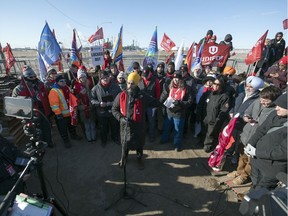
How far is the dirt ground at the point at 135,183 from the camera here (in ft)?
11.3

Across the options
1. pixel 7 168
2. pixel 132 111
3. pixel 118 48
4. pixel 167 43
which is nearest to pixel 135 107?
pixel 132 111

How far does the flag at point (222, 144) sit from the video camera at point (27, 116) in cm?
369

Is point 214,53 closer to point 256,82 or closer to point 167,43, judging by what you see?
point 256,82

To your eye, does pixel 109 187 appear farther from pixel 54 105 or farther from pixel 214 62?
pixel 214 62

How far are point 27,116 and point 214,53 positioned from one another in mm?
6359

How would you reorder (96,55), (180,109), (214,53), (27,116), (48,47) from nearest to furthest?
(27,116), (180,109), (48,47), (214,53), (96,55)

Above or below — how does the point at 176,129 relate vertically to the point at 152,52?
below

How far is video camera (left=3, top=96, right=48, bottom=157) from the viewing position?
1.90 meters

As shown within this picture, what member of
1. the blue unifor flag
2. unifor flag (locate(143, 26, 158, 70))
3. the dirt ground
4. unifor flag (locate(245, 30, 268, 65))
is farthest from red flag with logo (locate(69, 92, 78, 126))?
unifor flag (locate(245, 30, 268, 65))

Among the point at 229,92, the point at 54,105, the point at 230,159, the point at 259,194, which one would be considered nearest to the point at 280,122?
the point at 259,194

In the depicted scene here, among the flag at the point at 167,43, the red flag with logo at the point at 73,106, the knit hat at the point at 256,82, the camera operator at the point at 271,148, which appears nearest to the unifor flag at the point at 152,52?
the flag at the point at 167,43

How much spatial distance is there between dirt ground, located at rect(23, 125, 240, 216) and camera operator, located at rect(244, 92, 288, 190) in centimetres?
98

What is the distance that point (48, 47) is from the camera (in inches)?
249

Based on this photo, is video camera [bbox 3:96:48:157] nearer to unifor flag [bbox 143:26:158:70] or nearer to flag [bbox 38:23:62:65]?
flag [bbox 38:23:62:65]
